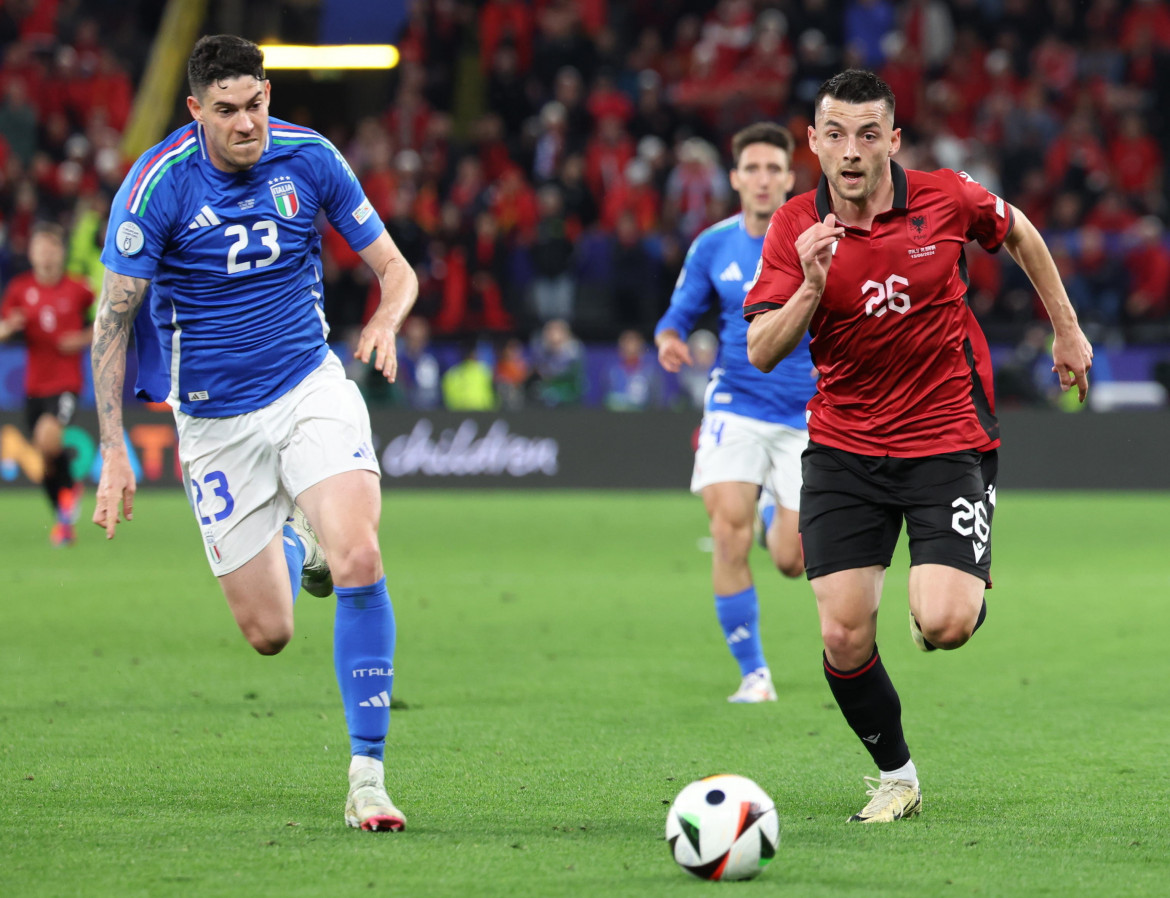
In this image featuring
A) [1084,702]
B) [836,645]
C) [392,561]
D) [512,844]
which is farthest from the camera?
[392,561]

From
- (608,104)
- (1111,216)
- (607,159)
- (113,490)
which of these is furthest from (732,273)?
(608,104)

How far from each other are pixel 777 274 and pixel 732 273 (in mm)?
2552

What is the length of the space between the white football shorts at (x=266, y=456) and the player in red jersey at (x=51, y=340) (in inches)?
319

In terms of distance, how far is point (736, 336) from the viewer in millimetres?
7414

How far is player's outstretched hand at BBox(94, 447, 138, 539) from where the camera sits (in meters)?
4.99

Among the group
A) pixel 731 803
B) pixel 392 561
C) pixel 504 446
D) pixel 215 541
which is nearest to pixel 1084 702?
pixel 731 803

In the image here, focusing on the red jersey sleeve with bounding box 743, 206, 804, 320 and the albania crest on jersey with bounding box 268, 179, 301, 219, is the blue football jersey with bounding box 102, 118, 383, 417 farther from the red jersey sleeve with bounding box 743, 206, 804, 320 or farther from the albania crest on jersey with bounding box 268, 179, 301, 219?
the red jersey sleeve with bounding box 743, 206, 804, 320

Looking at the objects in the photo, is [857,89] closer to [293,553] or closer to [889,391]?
[889,391]

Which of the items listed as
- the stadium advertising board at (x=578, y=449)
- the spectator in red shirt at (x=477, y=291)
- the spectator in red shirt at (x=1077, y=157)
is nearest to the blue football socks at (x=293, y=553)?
the stadium advertising board at (x=578, y=449)

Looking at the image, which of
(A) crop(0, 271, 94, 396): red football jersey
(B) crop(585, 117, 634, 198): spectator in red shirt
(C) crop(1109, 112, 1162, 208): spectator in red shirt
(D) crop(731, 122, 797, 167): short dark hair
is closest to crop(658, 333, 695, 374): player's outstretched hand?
(D) crop(731, 122, 797, 167): short dark hair

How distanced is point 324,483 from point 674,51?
19394mm

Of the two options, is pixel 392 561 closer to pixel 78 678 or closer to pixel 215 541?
pixel 78 678

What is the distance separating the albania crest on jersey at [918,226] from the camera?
5004 mm

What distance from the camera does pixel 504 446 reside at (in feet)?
59.7
